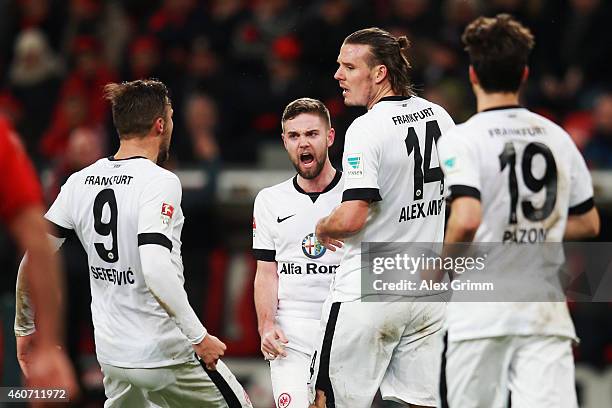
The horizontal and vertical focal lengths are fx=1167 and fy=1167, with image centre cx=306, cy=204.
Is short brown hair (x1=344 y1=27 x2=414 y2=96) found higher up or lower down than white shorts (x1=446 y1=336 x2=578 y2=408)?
higher up

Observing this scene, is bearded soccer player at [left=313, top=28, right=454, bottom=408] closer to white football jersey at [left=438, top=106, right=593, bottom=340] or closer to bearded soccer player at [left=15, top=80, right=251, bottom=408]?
bearded soccer player at [left=15, top=80, right=251, bottom=408]

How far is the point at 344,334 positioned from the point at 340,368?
203 mm

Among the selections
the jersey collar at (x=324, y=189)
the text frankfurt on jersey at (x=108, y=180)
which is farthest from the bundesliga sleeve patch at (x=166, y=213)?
the jersey collar at (x=324, y=189)

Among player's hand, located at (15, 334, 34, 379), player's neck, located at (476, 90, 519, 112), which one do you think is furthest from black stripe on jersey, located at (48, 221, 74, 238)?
player's neck, located at (476, 90, 519, 112)

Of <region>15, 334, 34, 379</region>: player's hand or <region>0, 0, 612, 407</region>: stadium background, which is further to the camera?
<region>0, 0, 612, 407</region>: stadium background

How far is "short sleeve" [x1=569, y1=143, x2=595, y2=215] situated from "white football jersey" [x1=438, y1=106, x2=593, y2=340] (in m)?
0.06

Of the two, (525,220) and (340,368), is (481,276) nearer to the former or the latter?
(525,220)

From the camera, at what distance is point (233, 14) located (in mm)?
14055

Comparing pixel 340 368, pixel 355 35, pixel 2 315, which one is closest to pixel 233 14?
pixel 2 315

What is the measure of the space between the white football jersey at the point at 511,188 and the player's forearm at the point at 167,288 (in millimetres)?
1532

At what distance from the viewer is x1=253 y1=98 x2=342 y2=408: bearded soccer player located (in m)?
7.41

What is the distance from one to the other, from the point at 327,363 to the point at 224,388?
66cm

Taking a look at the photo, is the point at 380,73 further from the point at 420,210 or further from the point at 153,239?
the point at 153,239

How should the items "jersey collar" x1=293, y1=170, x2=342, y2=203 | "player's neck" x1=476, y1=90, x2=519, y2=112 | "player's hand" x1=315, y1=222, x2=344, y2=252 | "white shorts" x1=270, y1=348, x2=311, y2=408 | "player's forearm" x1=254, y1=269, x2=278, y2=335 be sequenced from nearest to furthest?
"player's neck" x1=476, y1=90, x2=519, y2=112 < "player's hand" x1=315, y1=222, x2=344, y2=252 < "white shorts" x1=270, y1=348, x2=311, y2=408 < "player's forearm" x1=254, y1=269, x2=278, y2=335 < "jersey collar" x1=293, y1=170, x2=342, y2=203
